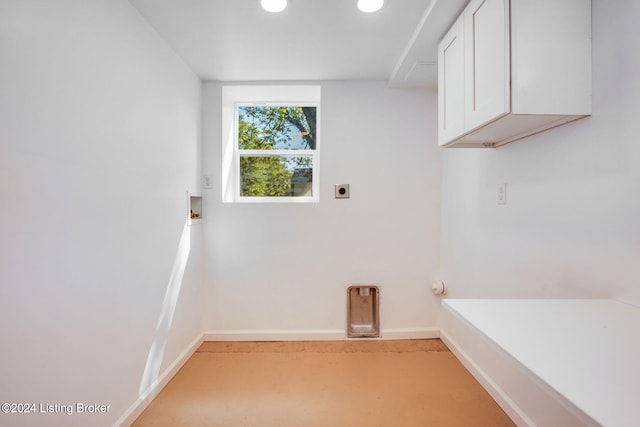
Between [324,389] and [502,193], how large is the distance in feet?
5.07

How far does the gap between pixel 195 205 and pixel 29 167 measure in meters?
1.38

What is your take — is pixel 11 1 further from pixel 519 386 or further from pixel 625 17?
pixel 519 386

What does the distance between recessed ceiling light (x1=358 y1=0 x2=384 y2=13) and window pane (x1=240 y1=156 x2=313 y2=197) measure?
1.25 meters

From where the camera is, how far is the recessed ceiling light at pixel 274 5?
1.45 metres

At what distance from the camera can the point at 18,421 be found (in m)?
0.91

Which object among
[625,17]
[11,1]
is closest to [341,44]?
[625,17]

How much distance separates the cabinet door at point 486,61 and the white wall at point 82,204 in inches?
64.6

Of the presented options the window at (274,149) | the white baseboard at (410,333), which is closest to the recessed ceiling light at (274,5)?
the window at (274,149)

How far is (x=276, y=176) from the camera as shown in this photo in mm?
2576

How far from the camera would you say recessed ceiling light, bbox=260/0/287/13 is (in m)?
1.45

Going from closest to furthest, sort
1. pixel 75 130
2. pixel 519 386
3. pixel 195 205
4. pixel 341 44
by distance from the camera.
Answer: pixel 75 130 < pixel 519 386 < pixel 341 44 < pixel 195 205

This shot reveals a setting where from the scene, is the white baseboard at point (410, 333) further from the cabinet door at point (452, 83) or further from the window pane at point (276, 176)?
the cabinet door at point (452, 83)

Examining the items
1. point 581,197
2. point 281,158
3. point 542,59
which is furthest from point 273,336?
point 542,59

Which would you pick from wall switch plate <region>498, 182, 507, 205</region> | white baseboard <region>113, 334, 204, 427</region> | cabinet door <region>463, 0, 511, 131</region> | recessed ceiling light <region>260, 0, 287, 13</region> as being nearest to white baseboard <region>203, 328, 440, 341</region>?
white baseboard <region>113, 334, 204, 427</region>
